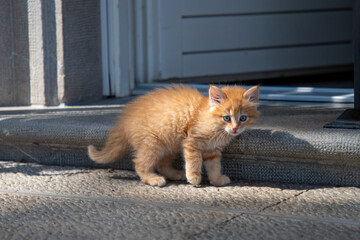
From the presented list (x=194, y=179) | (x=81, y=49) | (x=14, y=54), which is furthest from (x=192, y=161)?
(x=14, y=54)

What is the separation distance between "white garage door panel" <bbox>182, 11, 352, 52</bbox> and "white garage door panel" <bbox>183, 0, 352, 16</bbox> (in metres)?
0.05

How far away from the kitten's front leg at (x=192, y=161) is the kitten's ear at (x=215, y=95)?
223 millimetres

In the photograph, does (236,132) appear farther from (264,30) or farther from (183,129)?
(264,30)

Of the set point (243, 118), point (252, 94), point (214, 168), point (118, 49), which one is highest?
point (118, 49)

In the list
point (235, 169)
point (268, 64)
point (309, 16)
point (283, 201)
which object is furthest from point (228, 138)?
point (309, 16)

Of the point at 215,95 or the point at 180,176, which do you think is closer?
the point at 215,95

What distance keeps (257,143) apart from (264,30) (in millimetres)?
2225

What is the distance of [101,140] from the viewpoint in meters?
3.07

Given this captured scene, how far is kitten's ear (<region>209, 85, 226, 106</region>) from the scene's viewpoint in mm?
2666

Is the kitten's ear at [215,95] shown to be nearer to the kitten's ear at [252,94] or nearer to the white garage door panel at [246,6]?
the kitten's ear at [252,94]

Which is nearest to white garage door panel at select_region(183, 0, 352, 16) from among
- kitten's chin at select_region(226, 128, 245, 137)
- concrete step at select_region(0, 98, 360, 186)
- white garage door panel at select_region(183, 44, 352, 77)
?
white garage door panel at select_region(183, 44, 352, 77)

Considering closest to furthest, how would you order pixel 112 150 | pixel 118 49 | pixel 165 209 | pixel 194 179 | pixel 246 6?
pixel 165 209 → pixel 194 179 → pixel 112 150 → pixel 118 49 → pixel 246 6

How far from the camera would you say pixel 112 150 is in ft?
9.50

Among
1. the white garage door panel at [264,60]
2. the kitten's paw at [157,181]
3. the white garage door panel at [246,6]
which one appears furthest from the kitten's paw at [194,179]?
the white garage door panel at [246,6]
